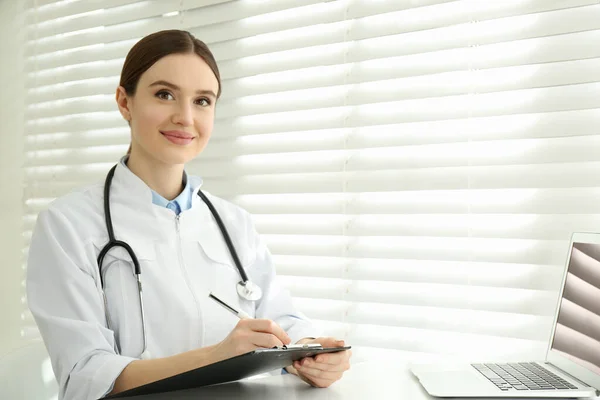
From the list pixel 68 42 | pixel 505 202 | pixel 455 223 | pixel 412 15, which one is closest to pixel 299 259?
pixel 455 223

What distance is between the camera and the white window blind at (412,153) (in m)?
1.55

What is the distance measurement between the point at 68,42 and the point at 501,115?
5.75 feet

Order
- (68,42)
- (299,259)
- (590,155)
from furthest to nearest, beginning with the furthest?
(68,42) < (299,259) < (590,155)

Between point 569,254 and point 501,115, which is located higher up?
point 501,115

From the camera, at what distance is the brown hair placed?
1.48 m

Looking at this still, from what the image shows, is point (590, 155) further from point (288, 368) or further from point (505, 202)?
point (288, 368)

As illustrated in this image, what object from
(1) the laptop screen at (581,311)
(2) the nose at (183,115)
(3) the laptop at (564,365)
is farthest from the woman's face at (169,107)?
(1) the laptop screen at (581,311)

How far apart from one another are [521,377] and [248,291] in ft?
2.15

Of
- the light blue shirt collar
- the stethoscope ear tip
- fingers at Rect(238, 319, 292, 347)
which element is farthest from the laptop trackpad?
the light blue shirt collar

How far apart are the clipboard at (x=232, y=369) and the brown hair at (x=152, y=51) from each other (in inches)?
29.9

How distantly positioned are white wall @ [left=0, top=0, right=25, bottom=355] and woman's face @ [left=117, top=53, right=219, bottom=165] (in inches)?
52.6

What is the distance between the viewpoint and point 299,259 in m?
1.97

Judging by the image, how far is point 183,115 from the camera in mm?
1483

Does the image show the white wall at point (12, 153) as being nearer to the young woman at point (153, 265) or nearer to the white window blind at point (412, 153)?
the white window blind at point (412, 153)
